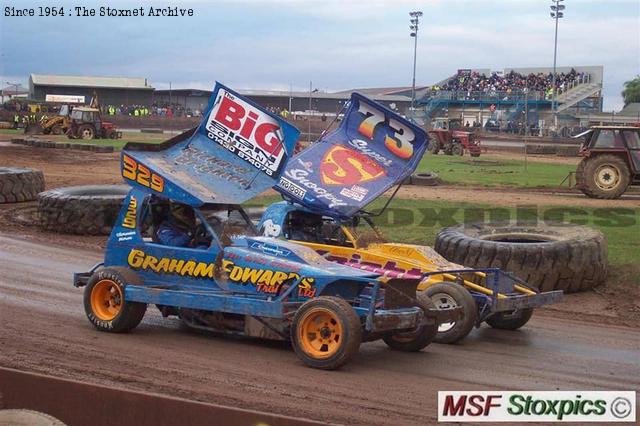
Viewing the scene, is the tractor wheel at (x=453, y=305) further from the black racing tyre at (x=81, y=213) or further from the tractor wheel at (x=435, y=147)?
the tractor wheel at (x=435, y=147)

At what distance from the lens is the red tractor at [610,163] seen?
69.0 feet

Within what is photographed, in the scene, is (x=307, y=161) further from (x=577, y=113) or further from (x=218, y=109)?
(x=577, y=113)

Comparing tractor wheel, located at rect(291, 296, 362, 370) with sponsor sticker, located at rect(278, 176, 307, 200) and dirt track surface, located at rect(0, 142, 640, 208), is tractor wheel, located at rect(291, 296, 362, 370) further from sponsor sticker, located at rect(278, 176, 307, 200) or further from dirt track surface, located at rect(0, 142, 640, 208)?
dirt track surface, located at rect(0, 142, 640, 208)

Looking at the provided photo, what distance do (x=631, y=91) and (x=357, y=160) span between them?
318 ft

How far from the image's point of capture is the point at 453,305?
26.8 ft

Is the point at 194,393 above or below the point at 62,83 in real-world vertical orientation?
below

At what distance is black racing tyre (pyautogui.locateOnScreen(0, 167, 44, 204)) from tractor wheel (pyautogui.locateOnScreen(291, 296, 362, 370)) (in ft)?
39.4

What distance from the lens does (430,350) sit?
8.04 m

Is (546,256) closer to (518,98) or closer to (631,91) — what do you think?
(518,98)

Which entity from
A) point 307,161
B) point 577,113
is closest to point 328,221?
point 307,161

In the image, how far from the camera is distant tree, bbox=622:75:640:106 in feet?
318

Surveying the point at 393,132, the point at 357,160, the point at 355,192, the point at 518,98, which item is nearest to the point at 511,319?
the point at 355,192

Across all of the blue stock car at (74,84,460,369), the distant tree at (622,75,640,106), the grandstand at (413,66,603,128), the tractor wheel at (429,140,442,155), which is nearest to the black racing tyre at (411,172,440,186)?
the blue stock car at (74,84,460,369)

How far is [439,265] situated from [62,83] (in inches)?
2653
